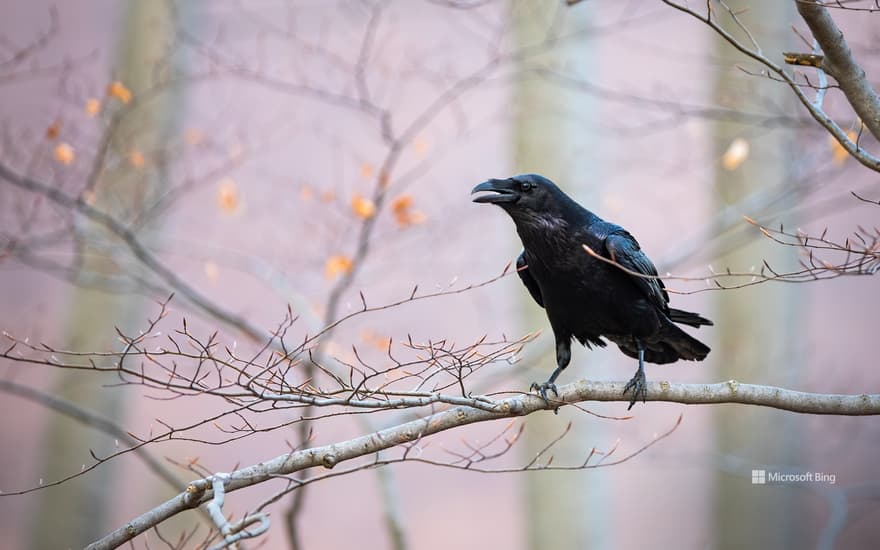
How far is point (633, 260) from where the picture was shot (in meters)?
3.71

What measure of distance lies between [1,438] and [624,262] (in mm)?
8994

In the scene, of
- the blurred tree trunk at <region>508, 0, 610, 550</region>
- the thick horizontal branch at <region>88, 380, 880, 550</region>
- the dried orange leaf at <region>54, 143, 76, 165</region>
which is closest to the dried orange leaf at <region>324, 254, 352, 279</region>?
the blurred tree trunk at <region>508, 0, 610, 550</region>

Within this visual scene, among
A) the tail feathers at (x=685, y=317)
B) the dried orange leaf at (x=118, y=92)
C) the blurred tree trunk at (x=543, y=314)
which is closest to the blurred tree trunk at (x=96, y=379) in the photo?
the dried orange leaf at (x=118, y=92)

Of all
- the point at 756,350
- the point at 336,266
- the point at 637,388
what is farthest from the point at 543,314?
the point at 637,388

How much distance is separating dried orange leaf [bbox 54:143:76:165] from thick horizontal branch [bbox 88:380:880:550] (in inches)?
110

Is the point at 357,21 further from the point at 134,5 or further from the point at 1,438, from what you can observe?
the point at 1,438

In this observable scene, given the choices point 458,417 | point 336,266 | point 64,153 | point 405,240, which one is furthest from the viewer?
point 405,240

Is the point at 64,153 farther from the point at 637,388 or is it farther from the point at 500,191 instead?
the point at 637,388

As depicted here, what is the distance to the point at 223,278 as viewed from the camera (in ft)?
37.0

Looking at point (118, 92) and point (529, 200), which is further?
point (118, 92)

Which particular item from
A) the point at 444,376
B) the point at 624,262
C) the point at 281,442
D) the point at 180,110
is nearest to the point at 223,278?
the point at 281,442

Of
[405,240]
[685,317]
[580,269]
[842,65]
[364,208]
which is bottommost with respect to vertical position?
[685,317]

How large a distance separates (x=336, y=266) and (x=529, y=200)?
190 centimetres

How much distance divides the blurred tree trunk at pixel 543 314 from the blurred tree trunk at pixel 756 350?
115cm
